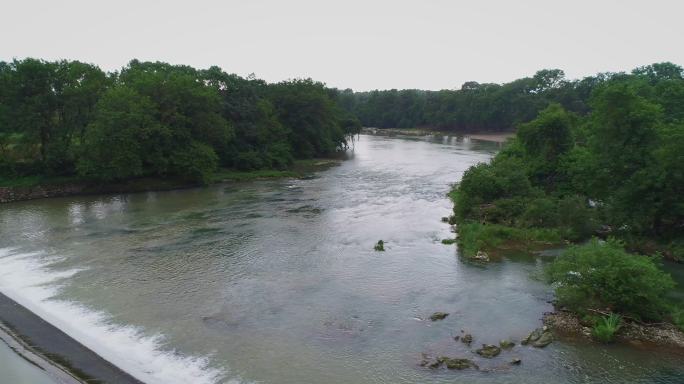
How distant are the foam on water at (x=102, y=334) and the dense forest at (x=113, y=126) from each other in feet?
83.4

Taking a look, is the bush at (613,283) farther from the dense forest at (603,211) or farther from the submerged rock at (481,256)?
the submerged rock at (481,256)

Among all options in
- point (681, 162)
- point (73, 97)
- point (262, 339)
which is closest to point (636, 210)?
point (681, 162)

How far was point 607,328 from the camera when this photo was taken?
19.4m

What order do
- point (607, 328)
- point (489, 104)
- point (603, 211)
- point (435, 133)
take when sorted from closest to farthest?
point (607, 328) < point (603, 211) < point (489, 104) < point (435, 133)

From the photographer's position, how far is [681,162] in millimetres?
29141

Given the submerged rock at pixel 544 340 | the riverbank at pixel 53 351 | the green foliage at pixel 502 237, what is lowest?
the submerged rock at pixel 544 340

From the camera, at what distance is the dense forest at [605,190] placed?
30609 mm

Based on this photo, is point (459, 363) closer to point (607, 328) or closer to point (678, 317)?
point (607, 328)

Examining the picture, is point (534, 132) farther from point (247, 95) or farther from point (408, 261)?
point (247, 95)

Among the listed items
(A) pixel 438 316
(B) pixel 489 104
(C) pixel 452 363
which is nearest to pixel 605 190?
(A) pixel 438 316

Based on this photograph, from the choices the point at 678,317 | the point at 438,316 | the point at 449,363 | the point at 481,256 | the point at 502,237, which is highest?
the point at 502,237

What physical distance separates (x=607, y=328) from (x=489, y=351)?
4.76 m

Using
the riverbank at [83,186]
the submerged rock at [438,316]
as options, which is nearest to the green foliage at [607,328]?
the submerged rock at [438,316]

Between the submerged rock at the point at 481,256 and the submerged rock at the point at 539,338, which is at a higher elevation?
the submerged rock at the point at 481,256
